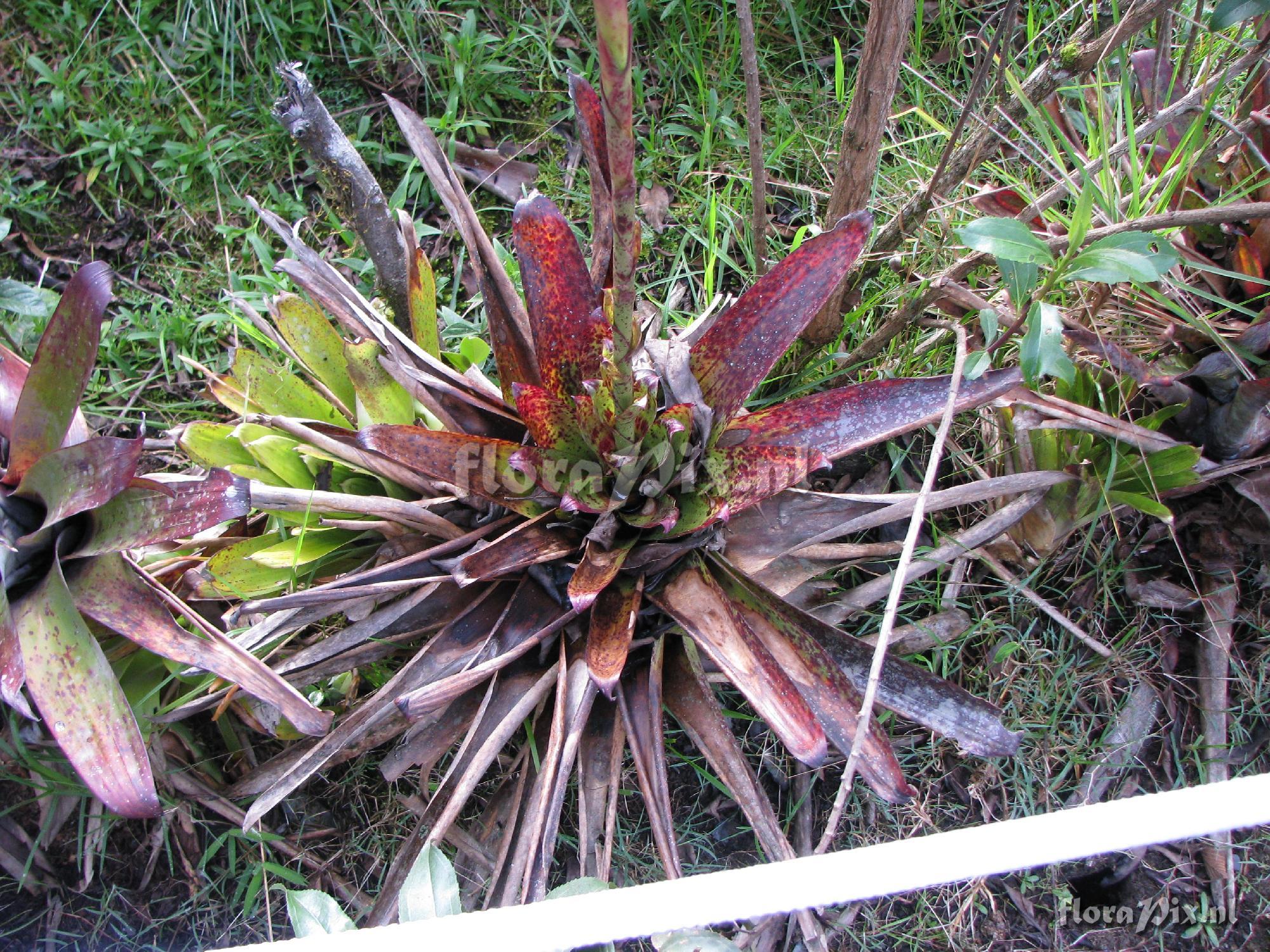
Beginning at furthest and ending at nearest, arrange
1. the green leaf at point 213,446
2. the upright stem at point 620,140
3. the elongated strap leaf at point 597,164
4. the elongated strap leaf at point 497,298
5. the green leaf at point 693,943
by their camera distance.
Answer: the green leaf at point 213,446, the elongated strap leaf at point 497,298, the elongated strap leaf at point 597,164, the green leaf at point 693,943, the upright stem at point 620,140

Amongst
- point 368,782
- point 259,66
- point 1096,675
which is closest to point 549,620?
point 368,782

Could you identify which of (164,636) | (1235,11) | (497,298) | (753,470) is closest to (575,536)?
(753,470)

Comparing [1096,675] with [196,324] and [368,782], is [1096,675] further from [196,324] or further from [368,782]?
[196,324]

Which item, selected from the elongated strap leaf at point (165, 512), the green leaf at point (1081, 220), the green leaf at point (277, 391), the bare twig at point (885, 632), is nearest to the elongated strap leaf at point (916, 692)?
the bare twig at point (885, 632)

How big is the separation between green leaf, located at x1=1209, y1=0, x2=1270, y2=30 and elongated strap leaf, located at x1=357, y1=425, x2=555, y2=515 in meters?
1.26

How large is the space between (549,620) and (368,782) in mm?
592

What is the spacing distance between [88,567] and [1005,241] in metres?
1.52

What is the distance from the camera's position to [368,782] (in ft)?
5.49

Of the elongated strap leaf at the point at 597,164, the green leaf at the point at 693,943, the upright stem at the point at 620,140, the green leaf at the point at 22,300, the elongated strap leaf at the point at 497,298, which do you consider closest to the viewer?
the upright stem at the point at 620,140

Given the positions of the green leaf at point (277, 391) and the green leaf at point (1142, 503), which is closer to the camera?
the green leaf at point (1142, 503)

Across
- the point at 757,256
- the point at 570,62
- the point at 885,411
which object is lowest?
the point at 885,411

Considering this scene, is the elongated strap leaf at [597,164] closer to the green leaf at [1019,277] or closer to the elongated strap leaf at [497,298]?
the elongated strap leaf at [497,298]

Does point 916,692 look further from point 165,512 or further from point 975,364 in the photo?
point 165,512

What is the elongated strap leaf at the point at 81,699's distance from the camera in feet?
4.00
